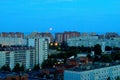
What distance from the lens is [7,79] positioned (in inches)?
192

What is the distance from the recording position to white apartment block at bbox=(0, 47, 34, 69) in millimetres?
9555

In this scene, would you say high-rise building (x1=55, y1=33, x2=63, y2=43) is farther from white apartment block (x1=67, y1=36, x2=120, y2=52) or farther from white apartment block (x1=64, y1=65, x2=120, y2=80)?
white apartment block (x1=64, y1=65, x2=120, y2=80)

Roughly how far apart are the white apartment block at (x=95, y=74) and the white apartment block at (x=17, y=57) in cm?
347

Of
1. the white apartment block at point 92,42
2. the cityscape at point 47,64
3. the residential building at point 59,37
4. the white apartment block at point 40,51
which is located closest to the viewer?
the cityscape at point 47,64

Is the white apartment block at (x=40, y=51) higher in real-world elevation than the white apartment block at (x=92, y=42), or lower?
lower

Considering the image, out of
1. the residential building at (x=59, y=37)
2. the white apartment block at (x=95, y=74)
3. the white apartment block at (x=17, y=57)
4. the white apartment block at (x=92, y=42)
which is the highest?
the residential building at (x=59, y=37)

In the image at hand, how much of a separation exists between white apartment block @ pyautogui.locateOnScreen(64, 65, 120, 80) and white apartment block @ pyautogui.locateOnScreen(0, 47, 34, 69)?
3.47 metres

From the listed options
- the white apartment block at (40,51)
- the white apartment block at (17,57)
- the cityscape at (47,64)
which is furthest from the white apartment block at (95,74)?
the white apartment block at (40,51)

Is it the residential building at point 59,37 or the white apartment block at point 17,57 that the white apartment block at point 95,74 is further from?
the residential building at point 59,37

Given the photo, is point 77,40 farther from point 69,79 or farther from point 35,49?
point 69,79

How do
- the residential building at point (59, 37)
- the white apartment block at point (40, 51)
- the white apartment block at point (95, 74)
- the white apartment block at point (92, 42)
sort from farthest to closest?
the residential building at point (59, 37), the white apartment block at point (92, 42), the white apartment block at point (40, 51), the white apartment block at point (95, 74)

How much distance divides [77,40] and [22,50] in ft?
30.2

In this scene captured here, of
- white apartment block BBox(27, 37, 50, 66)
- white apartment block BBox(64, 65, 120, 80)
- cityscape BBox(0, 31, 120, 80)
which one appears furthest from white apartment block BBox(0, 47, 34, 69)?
white apartment block BBox(64, 65, 120, 80)

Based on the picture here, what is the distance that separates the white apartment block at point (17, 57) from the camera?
9555 mm
